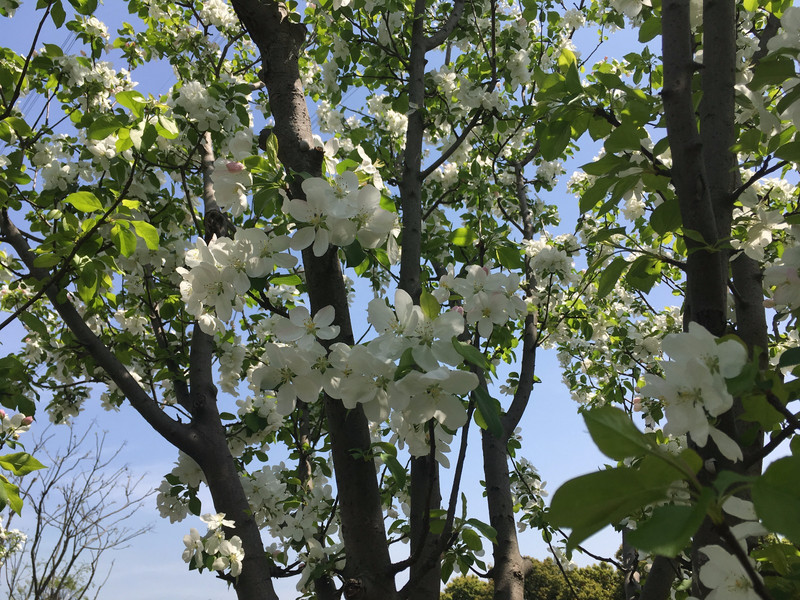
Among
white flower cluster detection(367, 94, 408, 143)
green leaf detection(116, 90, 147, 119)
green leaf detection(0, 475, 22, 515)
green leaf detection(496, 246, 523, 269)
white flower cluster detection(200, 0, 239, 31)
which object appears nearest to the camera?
green leaf detection(0, 475, 22, 515)

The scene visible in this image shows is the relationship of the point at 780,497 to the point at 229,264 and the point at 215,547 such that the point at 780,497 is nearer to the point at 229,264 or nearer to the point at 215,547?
the point at 229,264

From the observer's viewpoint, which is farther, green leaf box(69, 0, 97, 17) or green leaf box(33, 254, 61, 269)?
green leaf box(69, 0, 97, 17)

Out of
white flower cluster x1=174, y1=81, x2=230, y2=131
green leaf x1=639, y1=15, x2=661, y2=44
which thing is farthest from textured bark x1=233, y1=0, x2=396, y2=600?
white flower cluster x1=174, y1=81, x2=230, y2=131

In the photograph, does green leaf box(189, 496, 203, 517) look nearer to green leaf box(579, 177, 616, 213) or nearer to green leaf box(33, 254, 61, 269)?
green leaf box(33, 254, 61, 269)

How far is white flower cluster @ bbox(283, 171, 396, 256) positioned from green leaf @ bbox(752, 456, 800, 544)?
0.83m

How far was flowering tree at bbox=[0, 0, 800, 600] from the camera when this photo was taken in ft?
2.64

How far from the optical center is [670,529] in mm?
524

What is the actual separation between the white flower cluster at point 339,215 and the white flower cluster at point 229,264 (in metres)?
0.06

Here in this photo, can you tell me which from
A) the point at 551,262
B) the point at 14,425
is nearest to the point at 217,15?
the point at 551,262

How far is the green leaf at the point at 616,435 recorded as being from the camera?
1.69 ft

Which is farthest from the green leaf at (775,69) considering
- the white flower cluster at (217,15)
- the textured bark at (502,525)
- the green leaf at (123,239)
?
the white flower cluster at (217,15)

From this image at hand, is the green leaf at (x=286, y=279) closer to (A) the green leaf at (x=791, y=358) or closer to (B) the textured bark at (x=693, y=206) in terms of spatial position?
(B) the textured bark at (x=693, y=206)

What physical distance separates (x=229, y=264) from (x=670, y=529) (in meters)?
1.01

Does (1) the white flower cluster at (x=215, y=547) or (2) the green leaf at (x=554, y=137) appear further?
(1) the white flower cluster at (x=215, y=547)
